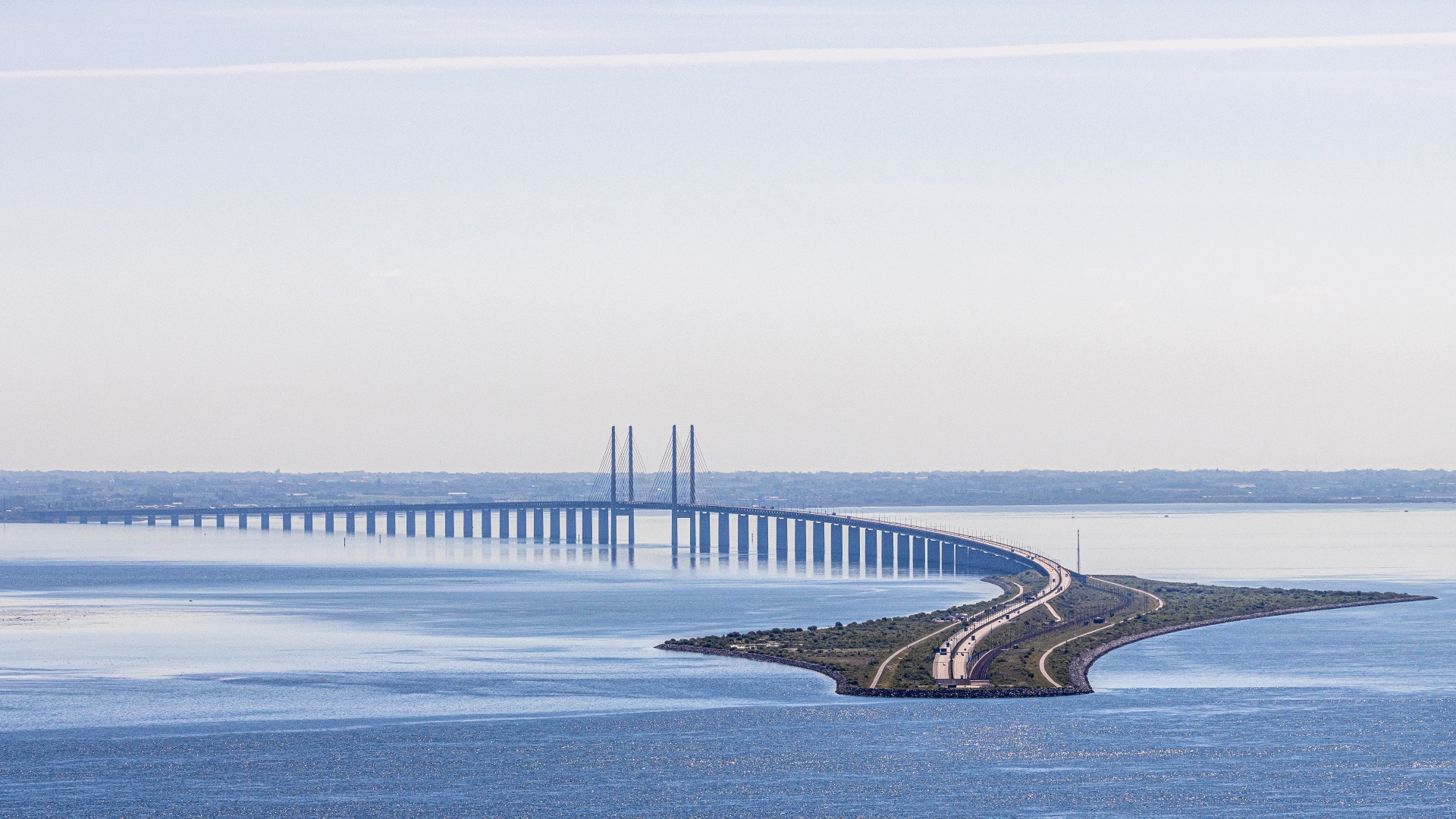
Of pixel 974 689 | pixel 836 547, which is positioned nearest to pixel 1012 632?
pixel 974 689

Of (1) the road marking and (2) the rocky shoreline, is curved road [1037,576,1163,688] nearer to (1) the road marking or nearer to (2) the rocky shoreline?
(2) the rocky shoreline

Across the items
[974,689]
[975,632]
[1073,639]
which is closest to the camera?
[974,689]

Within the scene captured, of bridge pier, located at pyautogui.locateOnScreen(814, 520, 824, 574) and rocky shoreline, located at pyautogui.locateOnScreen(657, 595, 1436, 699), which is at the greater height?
bridge pier, located at pyautogui.locateOnScreen(814, 520, 824, 574)

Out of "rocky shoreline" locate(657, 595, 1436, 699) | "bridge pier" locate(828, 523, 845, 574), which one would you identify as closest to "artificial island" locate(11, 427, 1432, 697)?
"rocky shoreline" locate(657, 595, 1436, 699)

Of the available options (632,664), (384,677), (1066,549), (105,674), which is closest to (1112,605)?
(632,664)

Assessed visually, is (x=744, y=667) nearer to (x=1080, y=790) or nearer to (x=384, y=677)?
(x=384, y=677)

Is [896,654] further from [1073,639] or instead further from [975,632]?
[1073,639]
